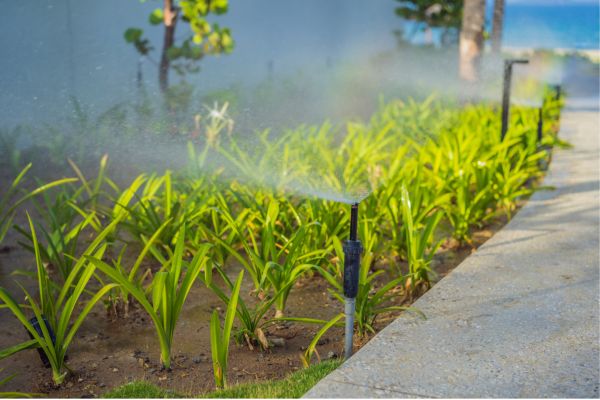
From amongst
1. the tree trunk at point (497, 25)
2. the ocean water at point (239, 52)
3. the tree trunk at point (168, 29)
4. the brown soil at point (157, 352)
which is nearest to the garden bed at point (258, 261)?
the brown soil at point (157, 352)

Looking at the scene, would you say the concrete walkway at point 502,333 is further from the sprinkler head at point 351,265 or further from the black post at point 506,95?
Result: the black post at point 506,95

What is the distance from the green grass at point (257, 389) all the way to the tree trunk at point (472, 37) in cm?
604

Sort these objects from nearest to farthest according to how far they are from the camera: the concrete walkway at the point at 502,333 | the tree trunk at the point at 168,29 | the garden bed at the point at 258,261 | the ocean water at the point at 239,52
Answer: the concrete walkway at the point at 502,333, the garden bed at the point at 258,261, the ocean water at the point at 239,52, the tree trunk at the point at 168,29

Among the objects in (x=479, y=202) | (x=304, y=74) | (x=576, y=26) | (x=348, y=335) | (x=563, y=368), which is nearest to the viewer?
(x=563, y=368)

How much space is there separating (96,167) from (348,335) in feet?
9.35

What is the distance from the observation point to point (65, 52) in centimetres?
464

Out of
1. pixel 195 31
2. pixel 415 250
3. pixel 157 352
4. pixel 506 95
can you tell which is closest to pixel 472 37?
pixel 506 95

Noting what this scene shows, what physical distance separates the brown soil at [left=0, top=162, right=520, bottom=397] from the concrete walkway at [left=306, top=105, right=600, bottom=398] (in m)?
0.25

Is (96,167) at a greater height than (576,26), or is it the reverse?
(576,26)

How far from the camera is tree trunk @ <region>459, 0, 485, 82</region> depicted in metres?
7.34

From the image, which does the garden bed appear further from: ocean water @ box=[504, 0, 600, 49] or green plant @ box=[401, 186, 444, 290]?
ocean water @ box=[504, 0, 600, 49]

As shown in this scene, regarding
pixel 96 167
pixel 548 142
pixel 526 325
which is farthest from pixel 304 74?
pixel 526 325

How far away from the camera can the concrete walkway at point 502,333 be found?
1892 millimetres

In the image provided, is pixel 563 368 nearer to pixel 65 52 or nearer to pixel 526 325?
pixel 526 325
